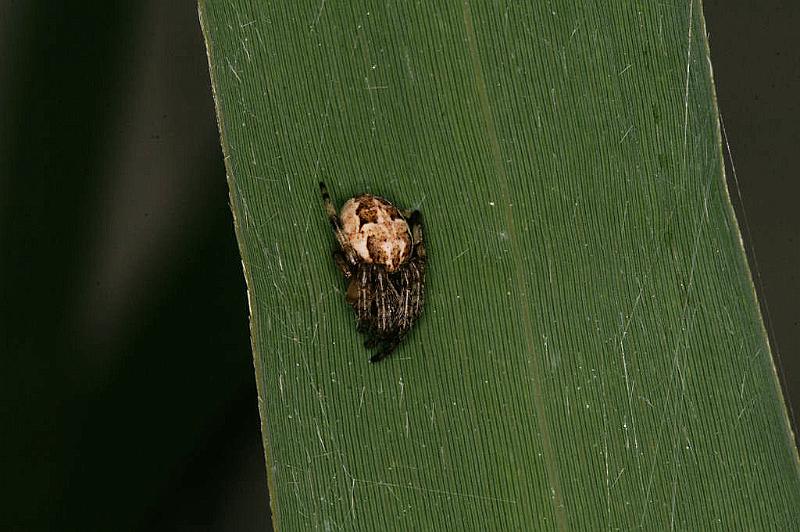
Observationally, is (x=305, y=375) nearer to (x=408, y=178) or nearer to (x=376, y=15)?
(x=408, y=178)

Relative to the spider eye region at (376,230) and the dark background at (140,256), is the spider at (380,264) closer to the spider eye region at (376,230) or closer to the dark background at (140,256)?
the spider eye region at (376,230)

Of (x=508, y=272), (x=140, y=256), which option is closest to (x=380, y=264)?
(x=508, y=272)

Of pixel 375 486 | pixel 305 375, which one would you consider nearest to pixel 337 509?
pixel 375 486

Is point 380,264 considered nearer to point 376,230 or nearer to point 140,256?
point 376,230

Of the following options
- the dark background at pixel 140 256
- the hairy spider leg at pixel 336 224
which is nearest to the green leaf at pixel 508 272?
the hairy spider leg at pixel 336 224

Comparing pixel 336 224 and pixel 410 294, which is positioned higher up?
pixel 336 224

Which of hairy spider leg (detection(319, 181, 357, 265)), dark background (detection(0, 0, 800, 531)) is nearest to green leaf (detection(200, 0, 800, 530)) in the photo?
hairy spider leg (detection(319, 181, 357, 265))

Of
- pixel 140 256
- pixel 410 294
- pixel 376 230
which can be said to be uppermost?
pixel 140 256

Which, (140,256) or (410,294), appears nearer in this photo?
(410,294)
